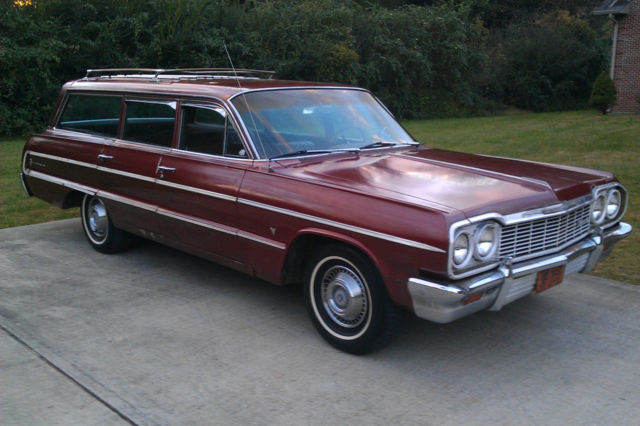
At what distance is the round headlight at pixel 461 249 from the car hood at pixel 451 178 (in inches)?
5.8

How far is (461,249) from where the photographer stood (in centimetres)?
371

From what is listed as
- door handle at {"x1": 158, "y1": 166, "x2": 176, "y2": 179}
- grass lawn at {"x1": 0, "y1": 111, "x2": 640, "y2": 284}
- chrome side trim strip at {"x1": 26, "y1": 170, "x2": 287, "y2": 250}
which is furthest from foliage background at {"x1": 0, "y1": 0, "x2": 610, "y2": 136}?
door handle at {"x1": 158, "y1": 166, "x2": 176, "y2": 179}

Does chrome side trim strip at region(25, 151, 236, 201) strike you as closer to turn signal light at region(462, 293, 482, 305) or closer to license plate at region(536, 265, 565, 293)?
turn signal light at region(462, 293, 482, 305)

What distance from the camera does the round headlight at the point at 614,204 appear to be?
4.86m

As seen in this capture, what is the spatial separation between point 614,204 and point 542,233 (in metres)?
1.08

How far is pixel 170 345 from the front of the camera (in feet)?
14.5

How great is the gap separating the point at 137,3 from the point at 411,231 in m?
17.0

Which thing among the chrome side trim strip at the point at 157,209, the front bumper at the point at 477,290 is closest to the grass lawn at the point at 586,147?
the front bumper at the point at 477,290

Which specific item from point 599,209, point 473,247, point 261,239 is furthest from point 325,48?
point 473,247

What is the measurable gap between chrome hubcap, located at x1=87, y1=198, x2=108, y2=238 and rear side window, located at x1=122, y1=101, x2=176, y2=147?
79 cm

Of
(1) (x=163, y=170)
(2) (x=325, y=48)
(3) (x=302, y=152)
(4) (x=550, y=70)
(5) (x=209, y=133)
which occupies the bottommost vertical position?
(1) (x=163, y=170)

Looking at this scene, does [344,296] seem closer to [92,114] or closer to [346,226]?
[346,226]

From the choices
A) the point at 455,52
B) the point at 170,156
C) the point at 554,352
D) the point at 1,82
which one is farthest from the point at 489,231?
the point at 455,52

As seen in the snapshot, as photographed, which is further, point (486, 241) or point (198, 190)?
point (198, 190)
